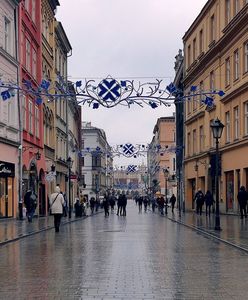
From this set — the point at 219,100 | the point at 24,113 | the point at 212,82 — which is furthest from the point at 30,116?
the point at 212,82

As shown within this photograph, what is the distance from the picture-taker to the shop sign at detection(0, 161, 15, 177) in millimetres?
34384

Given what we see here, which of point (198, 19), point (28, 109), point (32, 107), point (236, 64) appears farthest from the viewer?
point (198, 19)

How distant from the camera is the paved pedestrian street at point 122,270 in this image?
10.0 m

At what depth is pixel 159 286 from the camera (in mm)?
10625

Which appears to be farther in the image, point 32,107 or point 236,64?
point 32,107

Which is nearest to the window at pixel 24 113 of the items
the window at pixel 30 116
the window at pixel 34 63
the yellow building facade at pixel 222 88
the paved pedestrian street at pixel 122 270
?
the window at pixel 30 116

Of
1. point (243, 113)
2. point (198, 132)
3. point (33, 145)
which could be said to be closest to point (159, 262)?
point (243, 113)

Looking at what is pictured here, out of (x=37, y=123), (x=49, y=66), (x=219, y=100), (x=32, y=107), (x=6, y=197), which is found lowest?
(x=6, y=197)

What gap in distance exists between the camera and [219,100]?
1797 inches

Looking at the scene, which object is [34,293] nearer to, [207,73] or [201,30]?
[207,73]

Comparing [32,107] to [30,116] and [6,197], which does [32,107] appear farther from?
[6,197]

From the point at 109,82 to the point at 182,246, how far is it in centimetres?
738

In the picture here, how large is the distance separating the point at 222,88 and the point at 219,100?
104 cm

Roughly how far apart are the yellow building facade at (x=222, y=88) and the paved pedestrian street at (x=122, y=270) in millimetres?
21274
